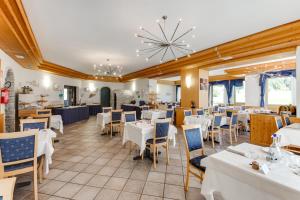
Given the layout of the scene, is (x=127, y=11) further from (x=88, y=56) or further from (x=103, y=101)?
(x=103, y=101)

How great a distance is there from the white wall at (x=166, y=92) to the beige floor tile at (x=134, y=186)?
1246 cm

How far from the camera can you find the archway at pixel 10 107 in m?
5.46

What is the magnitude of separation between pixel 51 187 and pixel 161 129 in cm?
215

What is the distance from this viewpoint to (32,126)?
3.24 meters

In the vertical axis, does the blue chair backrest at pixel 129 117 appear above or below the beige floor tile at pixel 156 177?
above

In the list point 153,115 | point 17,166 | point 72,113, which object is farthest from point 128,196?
point 72,113

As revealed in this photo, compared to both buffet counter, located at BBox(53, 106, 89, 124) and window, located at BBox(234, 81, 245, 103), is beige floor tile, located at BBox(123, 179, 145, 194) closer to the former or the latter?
buffet counter, located at BBox(53, 106, 89, 124)

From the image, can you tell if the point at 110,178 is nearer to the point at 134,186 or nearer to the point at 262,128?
the point at 134,186

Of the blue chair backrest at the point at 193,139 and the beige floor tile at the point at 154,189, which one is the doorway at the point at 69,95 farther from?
the blue chair backrest at the point at 193,139

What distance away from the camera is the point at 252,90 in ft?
30.1

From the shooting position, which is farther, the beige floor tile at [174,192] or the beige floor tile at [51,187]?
the beige floor tile at [51,187]

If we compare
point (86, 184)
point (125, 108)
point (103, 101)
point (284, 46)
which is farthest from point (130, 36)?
point (103, 101)

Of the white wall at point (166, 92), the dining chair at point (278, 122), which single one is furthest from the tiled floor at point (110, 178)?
the white wall at point (166, 92)

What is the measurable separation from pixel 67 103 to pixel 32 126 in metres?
7.76
